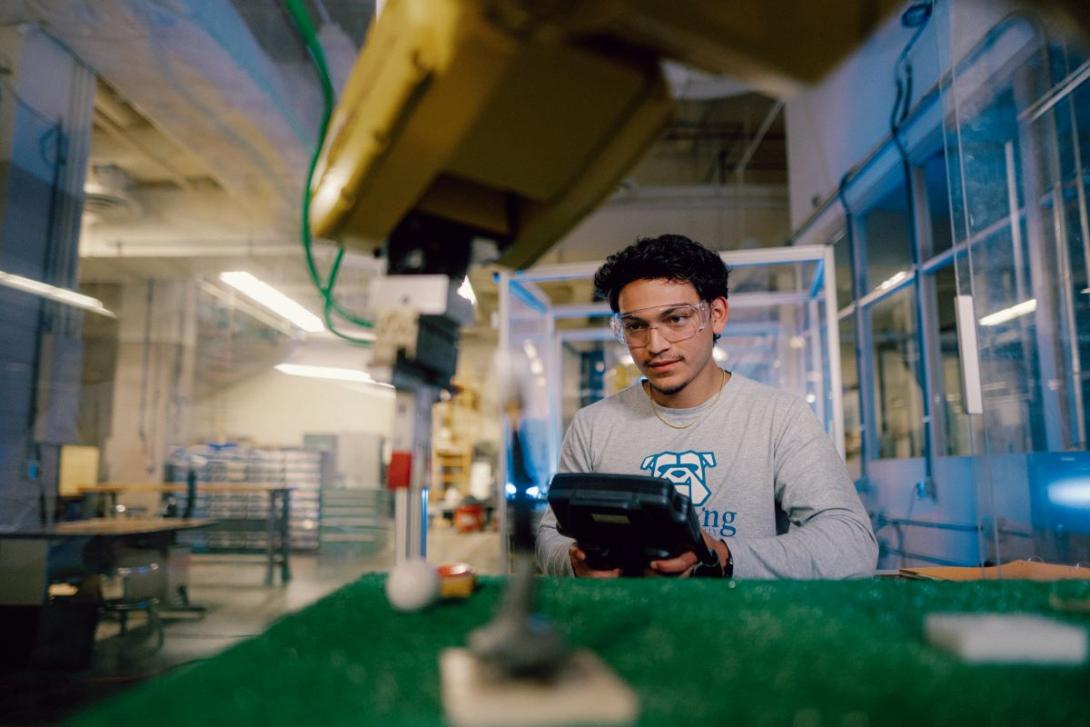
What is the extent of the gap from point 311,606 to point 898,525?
3.89 meters

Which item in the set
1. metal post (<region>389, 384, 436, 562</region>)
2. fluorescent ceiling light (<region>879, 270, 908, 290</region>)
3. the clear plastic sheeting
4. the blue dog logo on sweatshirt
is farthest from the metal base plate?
fluorescent ceiling light (<region>879, 270, 908, 290</region>)

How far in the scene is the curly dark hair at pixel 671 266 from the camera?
1.67m

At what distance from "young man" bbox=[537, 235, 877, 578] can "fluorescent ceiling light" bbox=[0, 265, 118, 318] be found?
3299 mm

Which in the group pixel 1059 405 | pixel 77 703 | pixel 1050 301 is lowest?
pixel 77 703

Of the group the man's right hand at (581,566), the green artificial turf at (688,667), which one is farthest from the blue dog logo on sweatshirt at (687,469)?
the green artificial turf at (688,667)

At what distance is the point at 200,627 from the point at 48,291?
8.64 feet

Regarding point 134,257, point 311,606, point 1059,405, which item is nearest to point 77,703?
point 311,606

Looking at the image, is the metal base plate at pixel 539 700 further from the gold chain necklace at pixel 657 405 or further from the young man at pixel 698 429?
the gold chain necklace at pixel 657 405

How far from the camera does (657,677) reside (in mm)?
554

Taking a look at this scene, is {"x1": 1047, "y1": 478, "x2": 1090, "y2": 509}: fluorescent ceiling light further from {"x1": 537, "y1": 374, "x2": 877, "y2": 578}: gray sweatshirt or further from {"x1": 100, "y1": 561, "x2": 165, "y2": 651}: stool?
{"x1": 100, "y1": 561, "x2": 165, "y2": 651}: stool

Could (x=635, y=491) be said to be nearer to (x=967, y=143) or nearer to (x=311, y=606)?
(x=311, y=606)

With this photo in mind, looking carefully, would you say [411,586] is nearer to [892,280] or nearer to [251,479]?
[892,280]

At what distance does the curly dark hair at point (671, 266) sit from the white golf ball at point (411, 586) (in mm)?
1091

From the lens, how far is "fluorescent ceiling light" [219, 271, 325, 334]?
24.7 feet
